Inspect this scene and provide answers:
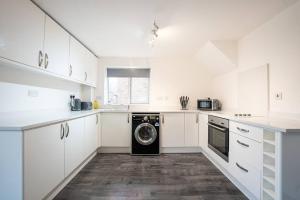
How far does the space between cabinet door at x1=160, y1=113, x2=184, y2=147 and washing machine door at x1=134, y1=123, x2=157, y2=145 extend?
0.20m

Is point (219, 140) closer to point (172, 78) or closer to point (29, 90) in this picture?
point (172, 78)

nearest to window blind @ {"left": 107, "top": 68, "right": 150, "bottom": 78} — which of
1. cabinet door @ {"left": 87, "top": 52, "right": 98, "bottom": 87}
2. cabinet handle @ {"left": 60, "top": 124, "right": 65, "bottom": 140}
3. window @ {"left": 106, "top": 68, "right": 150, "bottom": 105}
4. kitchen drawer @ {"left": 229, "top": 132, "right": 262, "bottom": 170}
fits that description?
window @ {"left": 106, "top": 68, "right": 150, "bottom": 105}

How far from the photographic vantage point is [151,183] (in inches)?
94.4

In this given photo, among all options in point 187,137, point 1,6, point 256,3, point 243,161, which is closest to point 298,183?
point 243,161

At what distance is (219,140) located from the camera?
2.78 meters

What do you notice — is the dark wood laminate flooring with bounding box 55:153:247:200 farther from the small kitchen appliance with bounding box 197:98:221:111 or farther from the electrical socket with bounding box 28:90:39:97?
the electrical socket with bounding box 28:90:39:97

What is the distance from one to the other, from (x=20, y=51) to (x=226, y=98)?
3504 mm

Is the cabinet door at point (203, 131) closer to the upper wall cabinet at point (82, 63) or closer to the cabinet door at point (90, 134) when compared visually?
the cabinet door at point (90, 134)

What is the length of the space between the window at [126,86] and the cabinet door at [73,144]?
1.77 metres

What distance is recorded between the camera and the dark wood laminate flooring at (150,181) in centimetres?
210

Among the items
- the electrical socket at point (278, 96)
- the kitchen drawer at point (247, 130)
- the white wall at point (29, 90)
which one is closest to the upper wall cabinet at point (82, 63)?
the white wall at point (29, 90)

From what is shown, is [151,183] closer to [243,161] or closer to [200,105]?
[243,161]

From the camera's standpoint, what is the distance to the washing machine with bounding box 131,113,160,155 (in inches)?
143

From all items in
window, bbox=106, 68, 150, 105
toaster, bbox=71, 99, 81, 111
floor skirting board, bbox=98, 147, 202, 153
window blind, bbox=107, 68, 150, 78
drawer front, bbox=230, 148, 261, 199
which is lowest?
floor skirting board, bbox=98, 147, 202, 153
